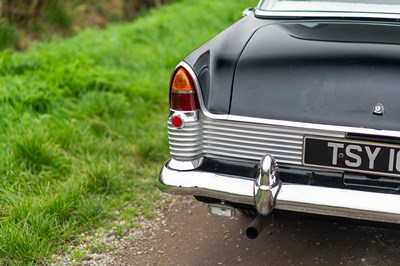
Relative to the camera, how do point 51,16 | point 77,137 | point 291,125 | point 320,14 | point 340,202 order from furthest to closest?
point 51,16
point 77,137
point 320,14
point 291,125
point 340,202

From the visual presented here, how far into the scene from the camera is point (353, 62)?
10.7 ft

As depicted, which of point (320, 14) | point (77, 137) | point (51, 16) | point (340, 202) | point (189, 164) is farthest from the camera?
point (51, 16)

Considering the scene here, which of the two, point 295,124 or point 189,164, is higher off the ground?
point 295,124

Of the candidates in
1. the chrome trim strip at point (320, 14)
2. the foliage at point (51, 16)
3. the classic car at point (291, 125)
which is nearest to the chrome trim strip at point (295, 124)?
the classic car at point (291, 125)

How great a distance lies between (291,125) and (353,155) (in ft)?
1.02

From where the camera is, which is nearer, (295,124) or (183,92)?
(295,124)

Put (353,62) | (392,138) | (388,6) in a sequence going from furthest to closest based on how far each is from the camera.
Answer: (388,6) < (353,62) < (392,138)

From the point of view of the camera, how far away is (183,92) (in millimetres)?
3408

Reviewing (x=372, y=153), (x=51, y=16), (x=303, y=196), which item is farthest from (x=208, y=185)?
(x=51, y=16)

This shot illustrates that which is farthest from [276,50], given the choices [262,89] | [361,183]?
[361,183]

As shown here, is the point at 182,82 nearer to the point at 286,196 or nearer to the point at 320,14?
the point at 286,196

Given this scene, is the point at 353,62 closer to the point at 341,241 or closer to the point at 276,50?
the point at 276,50

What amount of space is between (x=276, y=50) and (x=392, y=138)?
75 cm

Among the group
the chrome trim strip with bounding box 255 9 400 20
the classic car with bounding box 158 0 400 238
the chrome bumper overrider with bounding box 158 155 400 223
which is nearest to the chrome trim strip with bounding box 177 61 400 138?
the classic car with bounding box 158 0 400 238
